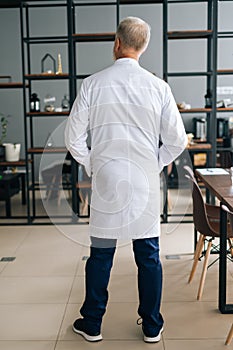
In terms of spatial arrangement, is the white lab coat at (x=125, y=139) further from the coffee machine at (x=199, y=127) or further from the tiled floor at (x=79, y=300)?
the coffee machine at (x=199, y=127)

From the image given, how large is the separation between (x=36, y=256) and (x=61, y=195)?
93.8 inches

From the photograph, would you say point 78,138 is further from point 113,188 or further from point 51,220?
point 51,220

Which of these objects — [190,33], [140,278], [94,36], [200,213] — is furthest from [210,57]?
[140,278]

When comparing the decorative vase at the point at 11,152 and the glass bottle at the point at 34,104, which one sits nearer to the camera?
the glass bottle at the point at 34,104

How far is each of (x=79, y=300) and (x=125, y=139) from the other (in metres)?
1.35

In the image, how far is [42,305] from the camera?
3424 mm

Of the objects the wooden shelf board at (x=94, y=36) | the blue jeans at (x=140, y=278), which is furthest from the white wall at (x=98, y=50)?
the blue jeans at (x=140, y=278)

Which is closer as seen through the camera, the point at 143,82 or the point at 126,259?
the point at 143,82

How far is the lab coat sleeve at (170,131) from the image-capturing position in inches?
106

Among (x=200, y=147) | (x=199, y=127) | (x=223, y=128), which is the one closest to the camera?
(x=200, y=147)

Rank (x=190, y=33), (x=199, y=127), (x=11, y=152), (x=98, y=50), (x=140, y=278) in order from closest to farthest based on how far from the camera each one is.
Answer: (x=140, y=278) → (x=190, y=33) → (x=11, y=152) → (x=199, y=127) → (x=98, y=50)

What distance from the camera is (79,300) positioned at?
137 inches

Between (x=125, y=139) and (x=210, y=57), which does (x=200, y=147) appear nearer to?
(x=210, y=57)

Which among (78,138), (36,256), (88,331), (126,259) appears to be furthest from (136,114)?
(36,256)
